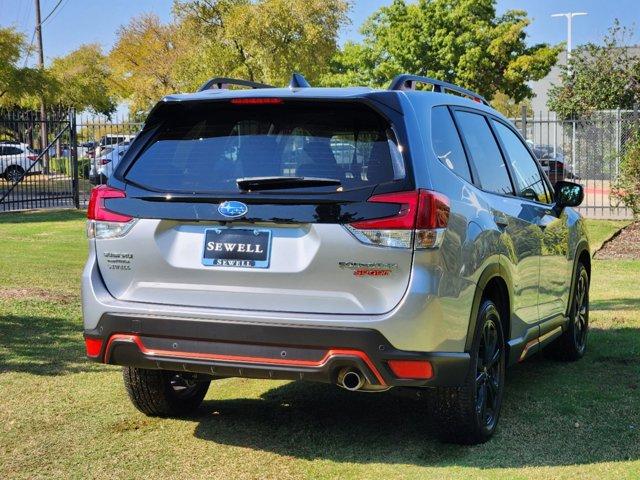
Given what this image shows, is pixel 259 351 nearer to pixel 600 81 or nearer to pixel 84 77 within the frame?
pixel 600 81

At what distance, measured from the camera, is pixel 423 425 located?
5.66m

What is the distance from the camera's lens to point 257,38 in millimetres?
41125

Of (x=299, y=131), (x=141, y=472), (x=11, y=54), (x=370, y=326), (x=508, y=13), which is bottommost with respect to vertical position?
(x=141, y=472)

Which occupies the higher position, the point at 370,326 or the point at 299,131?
the point at 299,131

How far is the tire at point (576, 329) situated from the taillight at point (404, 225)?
10.3 ft

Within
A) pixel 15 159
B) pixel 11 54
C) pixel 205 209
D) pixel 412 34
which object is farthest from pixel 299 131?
pixel 412 34

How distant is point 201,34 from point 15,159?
42.3ft

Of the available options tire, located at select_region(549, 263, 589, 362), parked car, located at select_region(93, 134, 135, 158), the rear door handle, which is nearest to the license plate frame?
the rear door handle

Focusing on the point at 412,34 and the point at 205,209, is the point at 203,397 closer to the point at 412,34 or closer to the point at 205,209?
the point at 205,209

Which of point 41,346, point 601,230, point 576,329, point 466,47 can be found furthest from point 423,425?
point 466,47

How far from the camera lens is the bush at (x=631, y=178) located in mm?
18016

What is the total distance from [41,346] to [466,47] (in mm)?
46465

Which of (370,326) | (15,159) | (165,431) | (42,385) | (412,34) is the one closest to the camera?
(370,326)

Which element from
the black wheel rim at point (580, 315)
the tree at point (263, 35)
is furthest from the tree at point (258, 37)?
the black wheel rim at point (580, 315)
